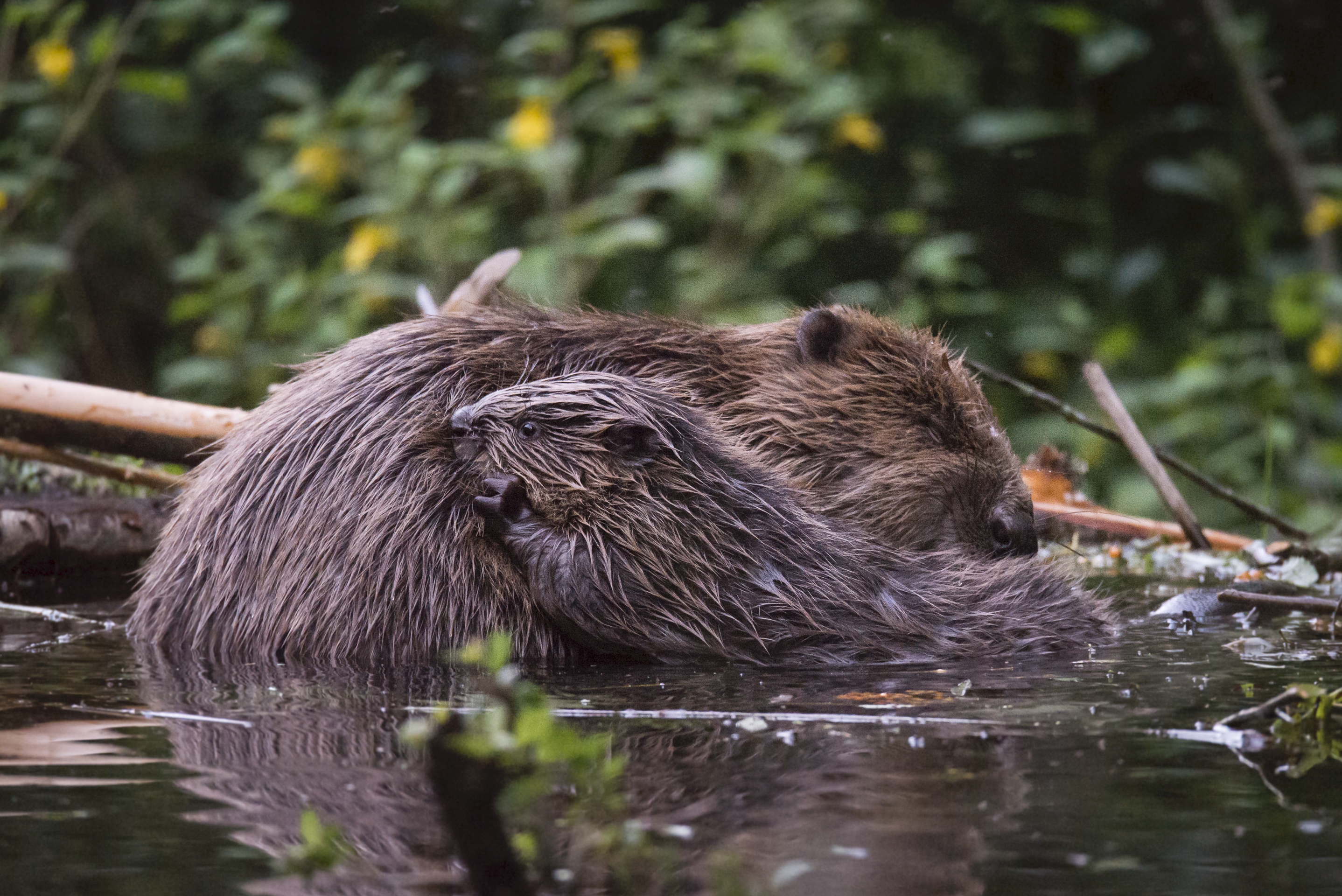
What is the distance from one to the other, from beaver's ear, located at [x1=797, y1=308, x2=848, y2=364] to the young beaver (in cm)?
52

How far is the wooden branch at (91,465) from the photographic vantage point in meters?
3.80

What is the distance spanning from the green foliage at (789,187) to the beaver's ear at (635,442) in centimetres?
Answer: 339

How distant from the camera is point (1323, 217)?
650cm

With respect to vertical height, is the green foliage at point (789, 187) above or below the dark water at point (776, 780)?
above

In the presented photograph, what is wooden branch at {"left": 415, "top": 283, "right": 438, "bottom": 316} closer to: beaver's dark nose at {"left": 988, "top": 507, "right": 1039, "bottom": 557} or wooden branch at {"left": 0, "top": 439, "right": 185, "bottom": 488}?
wooden branch at {"left": 0, "top": 439, "right": 185, "bottom": 488}

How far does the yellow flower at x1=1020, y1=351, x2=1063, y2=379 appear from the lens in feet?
22.5

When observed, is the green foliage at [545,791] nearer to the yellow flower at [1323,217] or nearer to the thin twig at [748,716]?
the thin twig at [748,716]

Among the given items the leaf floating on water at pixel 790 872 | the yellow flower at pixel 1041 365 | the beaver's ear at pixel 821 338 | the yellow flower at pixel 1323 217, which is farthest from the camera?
the yellow flower at pixel 1041 365

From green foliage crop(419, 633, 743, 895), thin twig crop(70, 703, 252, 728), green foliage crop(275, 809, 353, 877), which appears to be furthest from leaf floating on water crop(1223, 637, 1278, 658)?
green foliage crop(275, 809, 353, 877)

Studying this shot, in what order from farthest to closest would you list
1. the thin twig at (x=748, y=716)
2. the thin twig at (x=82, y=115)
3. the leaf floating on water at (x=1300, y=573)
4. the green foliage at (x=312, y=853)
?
the thin twig at (x=82, y=115), the leaf floating on water at (x=1300, y=573), the thin twig at (x=748, y=716), the green foliage at (x=312, y=853)

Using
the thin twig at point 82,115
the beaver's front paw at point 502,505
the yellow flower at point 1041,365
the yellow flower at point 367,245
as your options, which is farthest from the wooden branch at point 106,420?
the yellow flower at point 1041,365

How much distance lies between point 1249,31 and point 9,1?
663cm

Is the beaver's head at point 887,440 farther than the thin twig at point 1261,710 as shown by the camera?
Yes

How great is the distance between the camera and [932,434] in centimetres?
321
